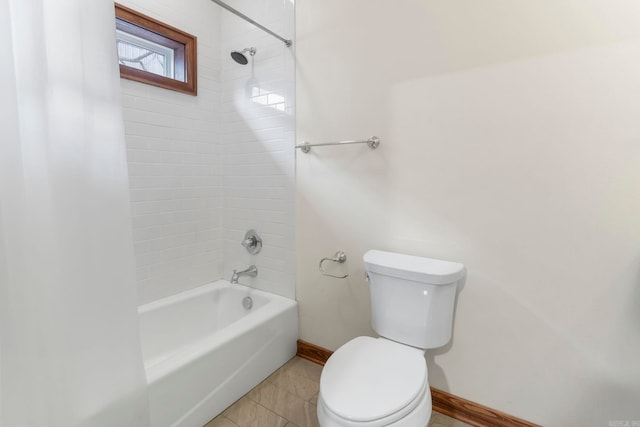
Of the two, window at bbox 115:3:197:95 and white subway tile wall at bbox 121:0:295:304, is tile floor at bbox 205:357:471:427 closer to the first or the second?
white subway tile wall at bbox 121:0:295:304

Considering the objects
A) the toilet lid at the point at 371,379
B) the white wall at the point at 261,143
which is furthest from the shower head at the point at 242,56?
the toilet lid at the point at 371,379

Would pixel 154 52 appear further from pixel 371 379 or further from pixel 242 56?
pixel 371 379

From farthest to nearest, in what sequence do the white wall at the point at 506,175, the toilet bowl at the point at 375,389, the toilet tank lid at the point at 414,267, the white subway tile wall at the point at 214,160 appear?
the white subway tile wall at the point at 214,160 → the toilet tank lid at the point at 414,267 → the white wall at the point at 506,175 → the toilet bowl at the point at 375,389

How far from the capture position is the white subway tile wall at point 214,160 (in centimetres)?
182

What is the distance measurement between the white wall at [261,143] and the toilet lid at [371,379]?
0.81 m

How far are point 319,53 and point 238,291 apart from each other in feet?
5.22

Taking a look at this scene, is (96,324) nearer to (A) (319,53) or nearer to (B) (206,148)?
(B) (206,148)

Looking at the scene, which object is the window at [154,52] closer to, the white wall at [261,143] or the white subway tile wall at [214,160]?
the white subway tile wall at [214,160]

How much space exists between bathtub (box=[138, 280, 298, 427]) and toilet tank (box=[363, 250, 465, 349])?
682 mm

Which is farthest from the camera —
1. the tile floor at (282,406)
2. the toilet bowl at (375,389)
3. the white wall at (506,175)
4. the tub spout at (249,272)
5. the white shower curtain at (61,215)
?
the tub spout at (249,272)

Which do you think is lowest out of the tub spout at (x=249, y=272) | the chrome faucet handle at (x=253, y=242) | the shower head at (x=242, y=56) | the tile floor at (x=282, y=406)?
the tile floor at (x=282, y=406)

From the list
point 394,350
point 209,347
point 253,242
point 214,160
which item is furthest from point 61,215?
point 214,160

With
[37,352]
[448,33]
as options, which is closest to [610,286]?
[448,33]

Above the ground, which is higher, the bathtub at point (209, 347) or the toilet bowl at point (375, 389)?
the toilet bowl at point (375, 389)
